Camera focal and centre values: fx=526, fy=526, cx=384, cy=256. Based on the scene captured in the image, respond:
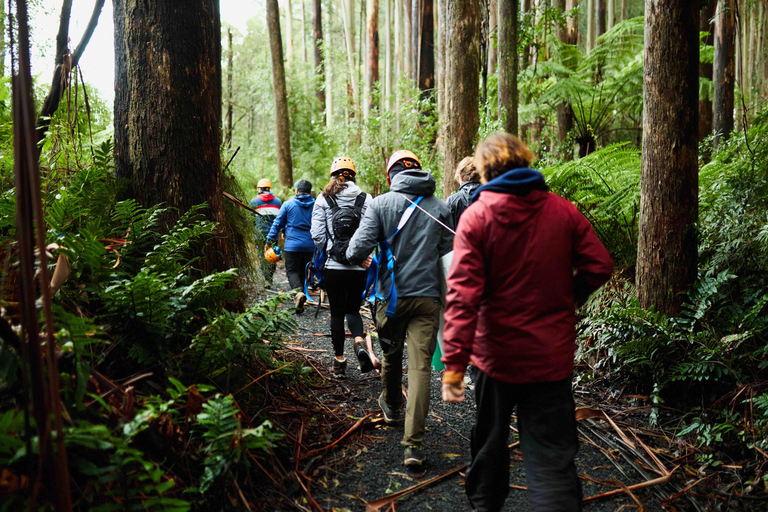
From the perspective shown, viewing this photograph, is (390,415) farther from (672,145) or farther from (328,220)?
(672,145)

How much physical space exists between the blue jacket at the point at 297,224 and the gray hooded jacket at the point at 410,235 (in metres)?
4.13

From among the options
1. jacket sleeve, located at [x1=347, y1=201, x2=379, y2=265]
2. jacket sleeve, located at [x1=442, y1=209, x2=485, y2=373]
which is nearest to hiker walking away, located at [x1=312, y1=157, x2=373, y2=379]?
jacket sleeve, located at [x1=347, y1=201, x2=379, y2=265]

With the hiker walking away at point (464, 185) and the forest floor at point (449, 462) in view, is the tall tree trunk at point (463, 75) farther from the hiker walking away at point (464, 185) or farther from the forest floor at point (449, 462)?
the forest floor at point (449, 462)

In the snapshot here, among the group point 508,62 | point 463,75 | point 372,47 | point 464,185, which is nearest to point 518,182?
point 464,185

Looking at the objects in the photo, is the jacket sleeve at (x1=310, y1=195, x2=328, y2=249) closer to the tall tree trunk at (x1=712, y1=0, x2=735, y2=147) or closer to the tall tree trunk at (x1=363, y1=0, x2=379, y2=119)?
the tall tree trunk at (x1=712, y1=0, x2=735, y2=147)

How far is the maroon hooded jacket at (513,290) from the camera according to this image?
2.61m

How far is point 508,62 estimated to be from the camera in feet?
27.6

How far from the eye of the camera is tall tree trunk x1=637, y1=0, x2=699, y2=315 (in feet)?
15.8

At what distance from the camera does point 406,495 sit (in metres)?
3.52

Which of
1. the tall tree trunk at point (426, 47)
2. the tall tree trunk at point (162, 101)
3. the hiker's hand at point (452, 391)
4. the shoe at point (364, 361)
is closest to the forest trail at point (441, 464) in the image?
the shoe at point (364, 361)

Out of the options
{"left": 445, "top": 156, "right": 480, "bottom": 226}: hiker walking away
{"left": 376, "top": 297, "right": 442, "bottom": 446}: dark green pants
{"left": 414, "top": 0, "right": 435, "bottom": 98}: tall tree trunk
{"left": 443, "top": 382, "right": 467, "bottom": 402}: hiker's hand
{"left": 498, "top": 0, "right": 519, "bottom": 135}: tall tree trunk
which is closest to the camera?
{"left": 443, "top": 382, "right": 467, "bottom": 402}: hiker's hand

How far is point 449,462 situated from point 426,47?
13704mm

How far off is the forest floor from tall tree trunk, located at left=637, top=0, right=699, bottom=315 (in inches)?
49.7

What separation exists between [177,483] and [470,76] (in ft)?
21.6
